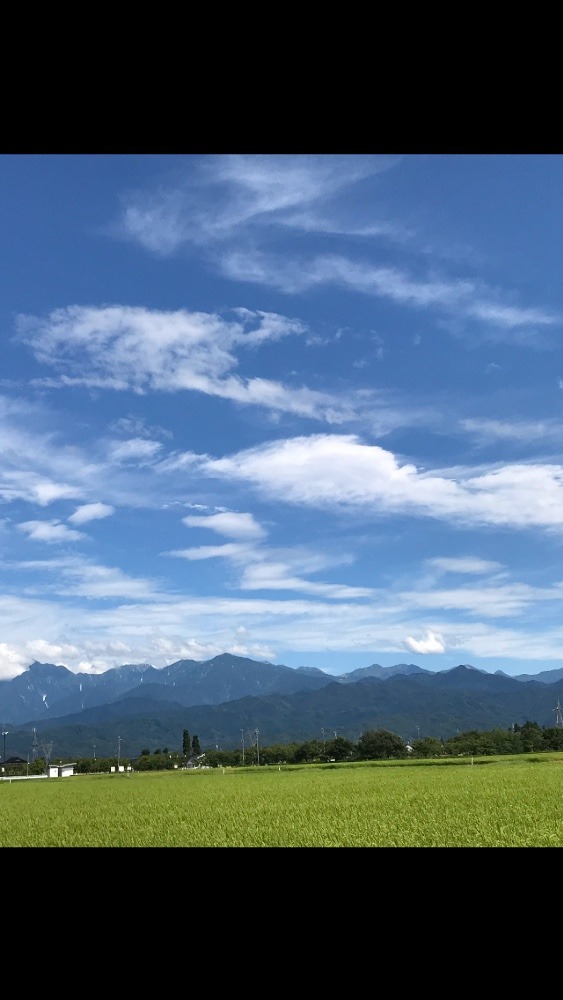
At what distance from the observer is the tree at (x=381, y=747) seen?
4516cm

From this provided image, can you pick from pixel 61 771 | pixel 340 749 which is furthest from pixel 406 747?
pixel 61 771

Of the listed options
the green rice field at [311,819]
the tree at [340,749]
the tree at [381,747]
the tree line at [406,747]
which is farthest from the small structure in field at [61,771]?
the green rice field at [311,819]

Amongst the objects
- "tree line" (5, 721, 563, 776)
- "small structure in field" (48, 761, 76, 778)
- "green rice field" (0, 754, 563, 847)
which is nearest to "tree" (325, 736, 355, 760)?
"tree line" (5, 721, 563, 776)

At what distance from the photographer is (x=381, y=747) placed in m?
45.3

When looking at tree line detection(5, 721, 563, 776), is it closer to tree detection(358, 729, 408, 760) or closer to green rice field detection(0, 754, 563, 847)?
tree detection(358, 729, 408, 760)

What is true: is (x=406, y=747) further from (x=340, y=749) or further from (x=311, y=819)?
(x=311, y=819)
